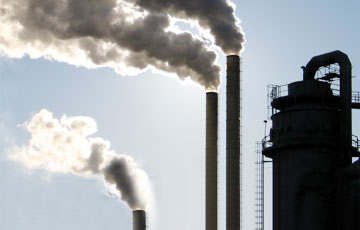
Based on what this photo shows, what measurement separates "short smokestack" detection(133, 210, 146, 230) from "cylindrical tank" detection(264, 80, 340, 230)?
1133 cm

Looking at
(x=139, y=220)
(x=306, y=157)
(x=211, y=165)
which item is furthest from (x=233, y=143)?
(x=306, y=157)

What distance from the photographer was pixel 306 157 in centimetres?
4672

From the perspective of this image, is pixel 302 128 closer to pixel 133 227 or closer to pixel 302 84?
pixel 302 84

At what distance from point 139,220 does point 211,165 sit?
5.41 metres

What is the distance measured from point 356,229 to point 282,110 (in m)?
6.74

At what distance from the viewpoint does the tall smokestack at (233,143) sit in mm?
56344

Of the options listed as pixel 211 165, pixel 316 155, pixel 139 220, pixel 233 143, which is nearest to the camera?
pixel 316 155

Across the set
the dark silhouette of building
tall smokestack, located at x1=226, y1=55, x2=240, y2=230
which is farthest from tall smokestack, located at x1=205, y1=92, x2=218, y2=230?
the dark silhouette of building

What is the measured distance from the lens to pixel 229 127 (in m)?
57.8

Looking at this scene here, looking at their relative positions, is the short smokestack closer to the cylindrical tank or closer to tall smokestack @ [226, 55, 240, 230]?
tall smokestack @ [226, 55, 240, 230]

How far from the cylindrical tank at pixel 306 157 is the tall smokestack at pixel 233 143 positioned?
8537mm

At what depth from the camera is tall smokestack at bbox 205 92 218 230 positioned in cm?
5895

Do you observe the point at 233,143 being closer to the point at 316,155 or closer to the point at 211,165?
the point at 211,165

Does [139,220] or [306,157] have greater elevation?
[306,157]
